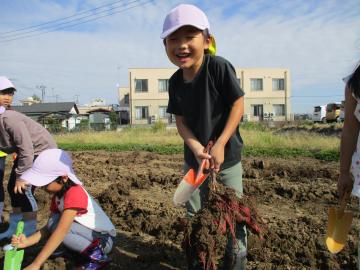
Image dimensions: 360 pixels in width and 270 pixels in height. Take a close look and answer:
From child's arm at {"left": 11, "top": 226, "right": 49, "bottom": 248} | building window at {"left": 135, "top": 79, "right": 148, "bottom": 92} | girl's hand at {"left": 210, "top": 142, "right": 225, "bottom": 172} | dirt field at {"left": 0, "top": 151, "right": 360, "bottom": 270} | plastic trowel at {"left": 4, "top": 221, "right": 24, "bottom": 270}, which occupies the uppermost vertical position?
building window at {"left": 135, "top": 79, "right": 148, "bottom": 92}

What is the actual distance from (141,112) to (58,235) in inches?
1675

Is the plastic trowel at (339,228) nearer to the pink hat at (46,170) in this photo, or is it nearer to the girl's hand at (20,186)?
the pink hat at (46,170)

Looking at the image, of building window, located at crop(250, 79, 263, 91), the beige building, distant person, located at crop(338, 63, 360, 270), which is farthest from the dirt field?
building window, located at crop(250, 79, 263, 91)

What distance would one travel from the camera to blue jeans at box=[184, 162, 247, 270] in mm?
2525

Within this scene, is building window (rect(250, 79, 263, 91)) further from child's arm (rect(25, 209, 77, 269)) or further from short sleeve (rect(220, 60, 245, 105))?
child's arm (rect(25, 209, 77, 269))

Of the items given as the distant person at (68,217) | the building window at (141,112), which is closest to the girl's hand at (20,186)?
the distant person at (68,217)

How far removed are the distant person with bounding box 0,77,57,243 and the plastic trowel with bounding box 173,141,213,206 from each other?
1719mm

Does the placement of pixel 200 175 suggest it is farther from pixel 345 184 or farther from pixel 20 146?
pixel 20 146

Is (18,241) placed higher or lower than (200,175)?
lower

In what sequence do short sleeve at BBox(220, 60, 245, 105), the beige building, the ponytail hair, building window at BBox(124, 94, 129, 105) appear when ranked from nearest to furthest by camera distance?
the ponytail hair → short sleeve at BBox(220, 60, 245, 105) → the beige building → building window at BBox(124, 94, 129, 105)

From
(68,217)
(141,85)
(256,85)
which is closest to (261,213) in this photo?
(68,217)

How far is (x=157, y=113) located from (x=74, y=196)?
42.1 meters

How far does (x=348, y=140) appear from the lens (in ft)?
6.78

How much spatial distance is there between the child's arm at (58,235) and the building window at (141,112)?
1664 inches
